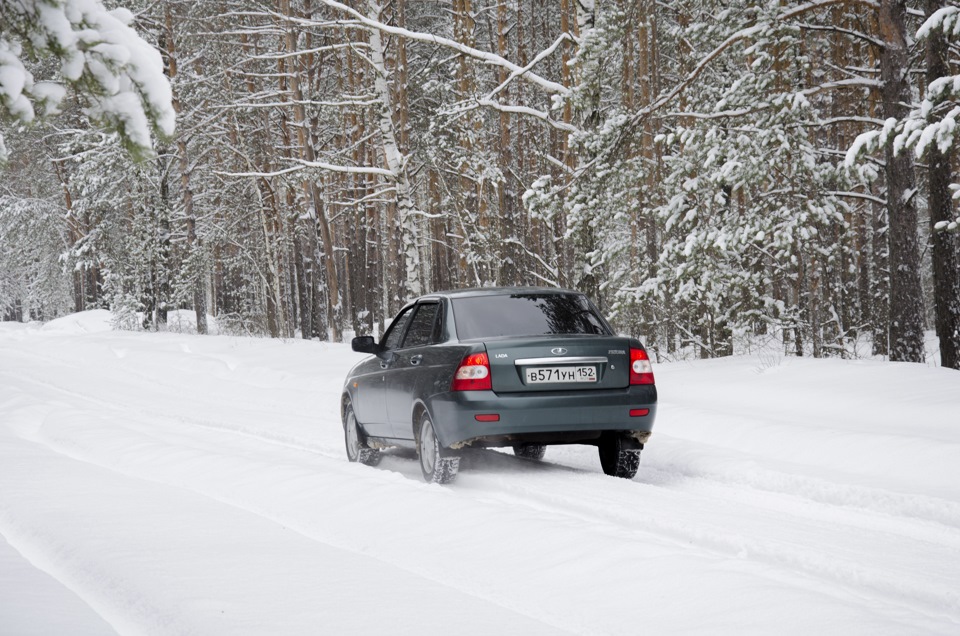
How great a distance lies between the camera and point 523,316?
847 centimetres

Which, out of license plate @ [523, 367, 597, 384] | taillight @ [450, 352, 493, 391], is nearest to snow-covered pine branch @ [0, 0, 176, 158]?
taillight @ [450, 352, 493, 391]

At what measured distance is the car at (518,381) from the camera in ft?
25.3

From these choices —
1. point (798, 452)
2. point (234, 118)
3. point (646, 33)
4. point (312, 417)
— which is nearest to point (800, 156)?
point (798, 452)

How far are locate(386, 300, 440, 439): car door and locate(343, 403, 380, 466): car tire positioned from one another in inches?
37.9

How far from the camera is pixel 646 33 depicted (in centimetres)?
2552

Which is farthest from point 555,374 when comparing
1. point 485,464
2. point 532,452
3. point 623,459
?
point 532,452

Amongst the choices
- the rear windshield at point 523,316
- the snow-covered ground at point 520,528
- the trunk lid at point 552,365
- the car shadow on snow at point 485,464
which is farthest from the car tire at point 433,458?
the rear windshield at point 523,316

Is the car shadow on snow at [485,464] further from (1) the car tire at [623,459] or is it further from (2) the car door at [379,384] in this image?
Answer: (2) the car door at [379,384]

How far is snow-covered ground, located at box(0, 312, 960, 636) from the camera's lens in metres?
4.39

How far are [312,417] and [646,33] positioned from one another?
16.7 metres

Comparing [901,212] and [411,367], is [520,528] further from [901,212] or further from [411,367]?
[901,212]

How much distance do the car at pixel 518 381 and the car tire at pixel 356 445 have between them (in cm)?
101

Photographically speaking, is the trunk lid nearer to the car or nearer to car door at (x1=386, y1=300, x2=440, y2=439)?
the car

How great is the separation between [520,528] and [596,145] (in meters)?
9.26
